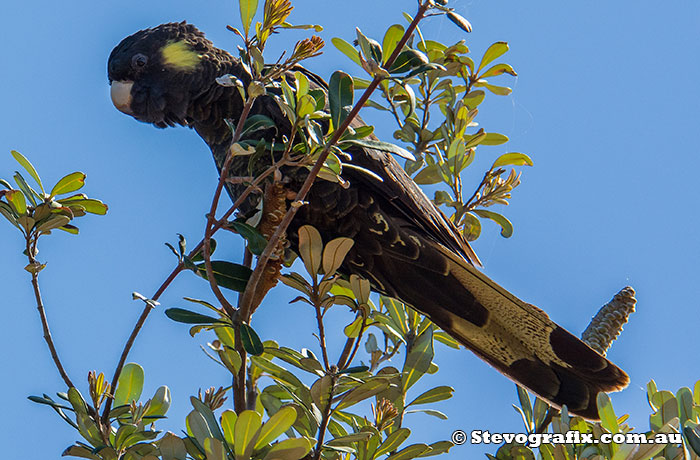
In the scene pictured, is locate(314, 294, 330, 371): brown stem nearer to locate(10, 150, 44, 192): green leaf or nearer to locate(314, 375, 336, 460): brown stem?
locate(314, 375, 336, 460): brown stem

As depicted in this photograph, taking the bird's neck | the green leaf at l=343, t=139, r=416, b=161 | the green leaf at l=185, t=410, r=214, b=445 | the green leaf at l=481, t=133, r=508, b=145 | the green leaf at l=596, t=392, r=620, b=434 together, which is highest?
the bird's neck

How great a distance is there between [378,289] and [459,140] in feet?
2.16

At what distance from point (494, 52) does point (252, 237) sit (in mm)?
1184

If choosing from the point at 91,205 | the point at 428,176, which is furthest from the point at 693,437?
the point at 91,205

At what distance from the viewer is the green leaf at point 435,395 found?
209 cm

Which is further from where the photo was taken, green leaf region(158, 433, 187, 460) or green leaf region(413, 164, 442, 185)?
green leaf region(413, 164, 442, 185)

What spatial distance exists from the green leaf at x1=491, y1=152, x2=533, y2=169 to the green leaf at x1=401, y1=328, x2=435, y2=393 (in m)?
0.75

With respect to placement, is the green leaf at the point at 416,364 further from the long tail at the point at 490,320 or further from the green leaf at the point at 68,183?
the green leaf at the point at 68,183

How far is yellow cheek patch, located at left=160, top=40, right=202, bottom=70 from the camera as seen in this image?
2.92 m

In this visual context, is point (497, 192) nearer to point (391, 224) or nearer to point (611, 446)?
point (391, 224)

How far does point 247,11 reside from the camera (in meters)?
1.66

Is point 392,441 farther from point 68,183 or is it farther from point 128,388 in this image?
point 68,183

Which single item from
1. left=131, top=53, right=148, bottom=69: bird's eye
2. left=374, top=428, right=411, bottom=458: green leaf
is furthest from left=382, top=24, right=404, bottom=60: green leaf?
left=131, top=53, right=148, bottom=69: bird's eye

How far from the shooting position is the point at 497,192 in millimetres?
2482
